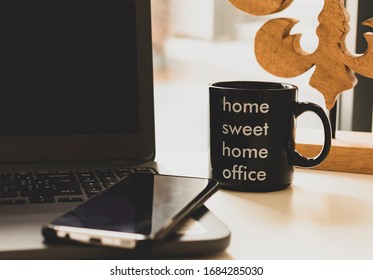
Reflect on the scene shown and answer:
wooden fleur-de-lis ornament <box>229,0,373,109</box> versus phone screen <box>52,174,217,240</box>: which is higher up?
wooden fleur-de-lis ornament <box>229,0,373,109</box>

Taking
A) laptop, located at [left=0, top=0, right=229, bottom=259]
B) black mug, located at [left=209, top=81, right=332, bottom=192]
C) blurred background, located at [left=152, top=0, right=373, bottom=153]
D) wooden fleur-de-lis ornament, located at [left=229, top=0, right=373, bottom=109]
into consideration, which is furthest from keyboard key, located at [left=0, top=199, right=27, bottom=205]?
blurred background, located at [left=152, top=0, right=373, bottom=153]

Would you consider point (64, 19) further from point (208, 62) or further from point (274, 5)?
point (208, 62)

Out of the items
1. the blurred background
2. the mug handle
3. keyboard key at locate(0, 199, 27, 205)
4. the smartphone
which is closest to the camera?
the smartphone

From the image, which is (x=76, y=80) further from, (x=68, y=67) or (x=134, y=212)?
(x=134, y=212)

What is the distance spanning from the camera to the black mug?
24.4 inches

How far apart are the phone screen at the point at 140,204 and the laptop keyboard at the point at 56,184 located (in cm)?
4

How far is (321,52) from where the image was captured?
29.6 inches

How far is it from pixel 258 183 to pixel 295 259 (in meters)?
0.18

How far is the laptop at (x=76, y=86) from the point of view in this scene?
26.9 inches

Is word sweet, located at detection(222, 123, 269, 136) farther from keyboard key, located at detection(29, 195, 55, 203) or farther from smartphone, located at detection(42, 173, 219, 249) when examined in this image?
keyboard key, located at detection(29, 195, 55, 203)

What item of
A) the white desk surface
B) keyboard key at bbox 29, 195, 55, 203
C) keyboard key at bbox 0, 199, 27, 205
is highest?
keyboard key at bbox 29, 195, 55, 203

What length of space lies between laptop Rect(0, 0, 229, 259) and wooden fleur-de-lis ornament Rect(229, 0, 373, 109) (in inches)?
7.0

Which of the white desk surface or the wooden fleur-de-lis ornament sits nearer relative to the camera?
the white desk surface

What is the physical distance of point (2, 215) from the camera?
1.63 ft
